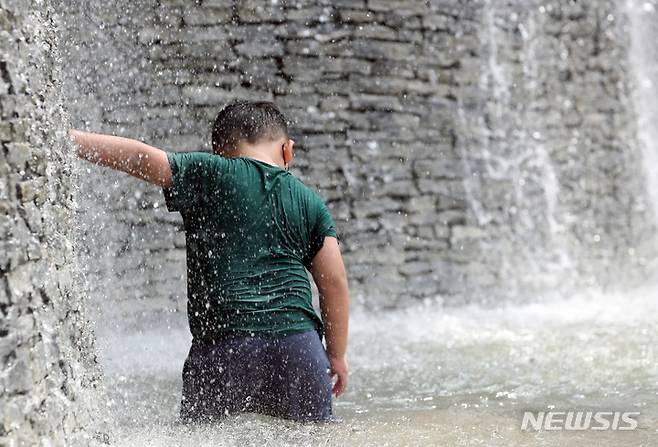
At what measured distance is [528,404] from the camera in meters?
3.89

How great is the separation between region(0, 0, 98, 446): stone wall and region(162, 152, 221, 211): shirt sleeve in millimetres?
296

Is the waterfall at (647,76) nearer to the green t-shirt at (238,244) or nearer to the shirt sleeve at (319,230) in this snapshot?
the shirt sleeve at (319,230)

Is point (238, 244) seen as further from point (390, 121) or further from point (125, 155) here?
point (390, 121)

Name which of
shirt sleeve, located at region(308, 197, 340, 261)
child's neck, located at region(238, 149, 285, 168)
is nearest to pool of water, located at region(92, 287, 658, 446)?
shirt sleeve, located at region(308, 197, 340, 261)

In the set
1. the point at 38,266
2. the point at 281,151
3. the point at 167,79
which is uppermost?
the point at 167,79

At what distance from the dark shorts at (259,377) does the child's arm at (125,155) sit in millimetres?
521

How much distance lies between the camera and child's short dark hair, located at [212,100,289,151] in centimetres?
305

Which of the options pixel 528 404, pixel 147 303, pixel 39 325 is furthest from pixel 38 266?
pixel 147 303

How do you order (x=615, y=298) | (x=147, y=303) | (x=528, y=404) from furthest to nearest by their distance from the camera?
(x=615, y=298) < (x=147, y=303) < (x=528, y=404)

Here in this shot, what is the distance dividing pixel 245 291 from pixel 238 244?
5.4 inches

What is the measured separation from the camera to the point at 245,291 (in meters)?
2.88

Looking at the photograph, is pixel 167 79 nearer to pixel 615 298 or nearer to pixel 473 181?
pixel 473 181

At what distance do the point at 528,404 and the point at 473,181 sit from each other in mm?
4080

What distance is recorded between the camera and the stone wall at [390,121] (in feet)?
21.7
